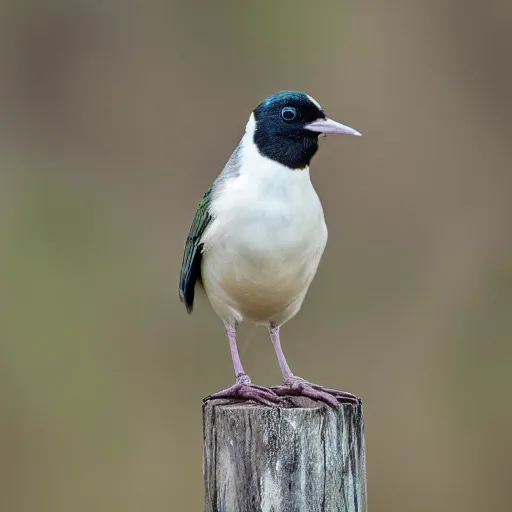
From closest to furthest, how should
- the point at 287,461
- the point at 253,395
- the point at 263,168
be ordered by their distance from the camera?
the point at 287,461 → the point at 253,395 → the point at 263,168

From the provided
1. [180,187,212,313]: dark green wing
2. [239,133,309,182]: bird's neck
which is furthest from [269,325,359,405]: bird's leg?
[239,133,309,182]: bird's neck

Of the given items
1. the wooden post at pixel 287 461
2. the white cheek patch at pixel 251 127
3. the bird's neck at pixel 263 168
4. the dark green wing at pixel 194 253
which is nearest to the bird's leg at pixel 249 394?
the wooden post at pixel 287 461

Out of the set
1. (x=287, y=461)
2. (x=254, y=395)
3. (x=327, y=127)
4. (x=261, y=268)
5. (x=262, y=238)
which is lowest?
(x=287, y=461)

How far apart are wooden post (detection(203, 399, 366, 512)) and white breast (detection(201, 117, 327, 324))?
26.2 inches

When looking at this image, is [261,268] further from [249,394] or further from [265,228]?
[249,394]

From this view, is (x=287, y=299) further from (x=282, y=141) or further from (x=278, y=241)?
(x=282, y=141)

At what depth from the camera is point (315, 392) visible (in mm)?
3332

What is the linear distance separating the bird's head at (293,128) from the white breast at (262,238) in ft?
0.16

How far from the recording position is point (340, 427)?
3.12 meters

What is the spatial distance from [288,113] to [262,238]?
1.78 ft

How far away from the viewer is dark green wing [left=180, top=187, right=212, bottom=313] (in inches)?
154

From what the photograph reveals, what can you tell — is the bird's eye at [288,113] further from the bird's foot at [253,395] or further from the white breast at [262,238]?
the bird's foot at [253,395]

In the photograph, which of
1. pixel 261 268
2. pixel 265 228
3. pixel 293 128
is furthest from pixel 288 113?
pixel 261 268

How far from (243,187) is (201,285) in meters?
0.54
